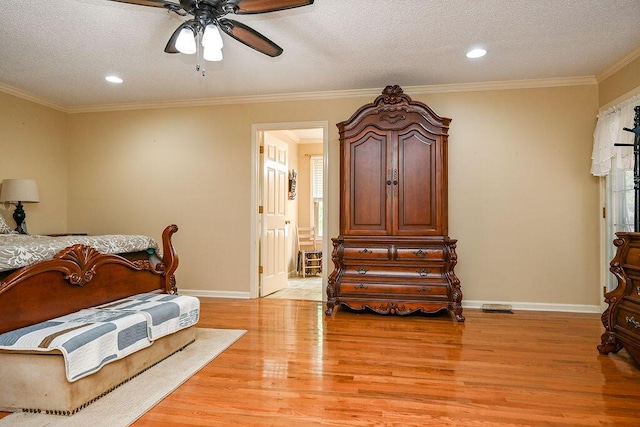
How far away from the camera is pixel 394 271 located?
364cm

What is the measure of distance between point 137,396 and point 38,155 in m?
3.97

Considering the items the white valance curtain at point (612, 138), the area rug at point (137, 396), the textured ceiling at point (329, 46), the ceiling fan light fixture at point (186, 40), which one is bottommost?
the area rug at point (137, 396)

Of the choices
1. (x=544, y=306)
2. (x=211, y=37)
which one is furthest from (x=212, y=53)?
(x=544, y=306)

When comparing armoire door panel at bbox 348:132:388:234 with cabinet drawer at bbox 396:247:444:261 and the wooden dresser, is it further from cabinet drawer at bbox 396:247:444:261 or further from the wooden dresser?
the wooden dresser

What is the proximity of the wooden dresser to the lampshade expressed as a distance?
5529mm

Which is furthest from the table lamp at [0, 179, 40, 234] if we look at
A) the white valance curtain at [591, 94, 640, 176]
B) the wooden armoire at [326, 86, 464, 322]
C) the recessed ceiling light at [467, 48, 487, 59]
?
the white valance curtain at [591, 94, 640, 176]

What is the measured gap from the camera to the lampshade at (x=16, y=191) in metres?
4.04

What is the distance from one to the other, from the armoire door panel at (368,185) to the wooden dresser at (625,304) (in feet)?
6.07

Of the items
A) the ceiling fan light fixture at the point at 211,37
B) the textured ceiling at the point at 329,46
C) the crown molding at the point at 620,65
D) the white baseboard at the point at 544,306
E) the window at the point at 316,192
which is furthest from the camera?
the window at the point at 316,192

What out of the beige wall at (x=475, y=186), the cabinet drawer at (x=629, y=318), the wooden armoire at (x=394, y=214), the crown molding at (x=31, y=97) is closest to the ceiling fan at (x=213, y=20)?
the wooden armoire at (x=394, y=214)

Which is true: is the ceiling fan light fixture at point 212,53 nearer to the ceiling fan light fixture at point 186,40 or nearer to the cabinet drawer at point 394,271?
the ceiling fan light fixture at point 186,40

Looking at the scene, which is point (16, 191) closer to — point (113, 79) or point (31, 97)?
point (31, 97)

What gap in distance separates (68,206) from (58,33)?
278cm

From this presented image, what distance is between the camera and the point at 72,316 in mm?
2211
